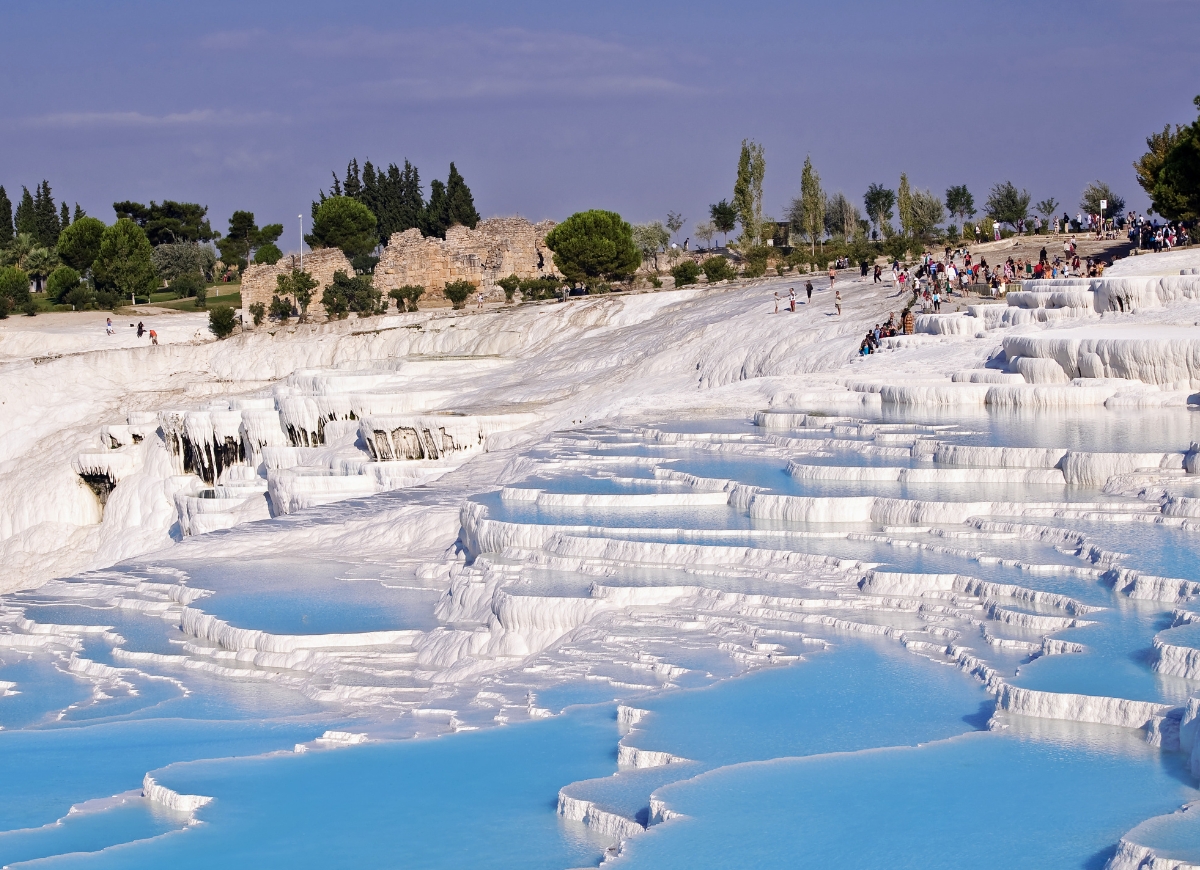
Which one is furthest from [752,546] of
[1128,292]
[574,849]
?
[1128,292]

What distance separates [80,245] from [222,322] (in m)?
13.3

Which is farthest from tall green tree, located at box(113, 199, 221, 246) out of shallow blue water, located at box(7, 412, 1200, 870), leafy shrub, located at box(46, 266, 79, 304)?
shallow blue water, located at box(7, 412, 1200, 870)

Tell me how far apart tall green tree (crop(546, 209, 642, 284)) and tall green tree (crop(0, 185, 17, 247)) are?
21042 millimetres

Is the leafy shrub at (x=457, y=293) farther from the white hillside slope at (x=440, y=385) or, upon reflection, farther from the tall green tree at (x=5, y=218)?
the tall green tree at (x=5, y=218)

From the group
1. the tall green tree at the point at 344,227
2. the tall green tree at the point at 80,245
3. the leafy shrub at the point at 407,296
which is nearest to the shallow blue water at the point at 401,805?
the leafy shrub at the point at 407,296

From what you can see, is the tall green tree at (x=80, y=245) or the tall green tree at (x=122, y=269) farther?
the tall green tree at (x=80, y=245)

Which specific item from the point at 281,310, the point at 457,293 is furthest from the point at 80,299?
the point at 457,293

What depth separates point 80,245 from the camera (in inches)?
1582

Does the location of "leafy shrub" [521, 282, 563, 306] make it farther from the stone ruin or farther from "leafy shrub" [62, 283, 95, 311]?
"leafy shrub" [62, 283, 95, 311]

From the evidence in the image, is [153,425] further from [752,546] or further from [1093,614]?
[1093,614]

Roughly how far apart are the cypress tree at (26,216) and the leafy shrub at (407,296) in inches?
793

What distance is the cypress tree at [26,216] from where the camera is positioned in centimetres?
4566

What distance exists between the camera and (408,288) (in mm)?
30953

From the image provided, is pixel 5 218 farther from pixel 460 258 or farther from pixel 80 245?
pixel 460 258
